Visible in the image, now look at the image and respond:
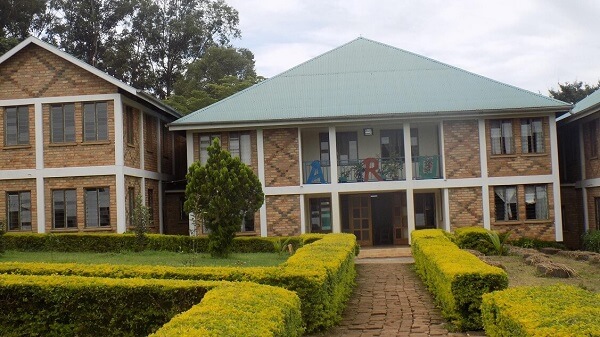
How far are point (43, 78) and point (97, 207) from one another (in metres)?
4.40

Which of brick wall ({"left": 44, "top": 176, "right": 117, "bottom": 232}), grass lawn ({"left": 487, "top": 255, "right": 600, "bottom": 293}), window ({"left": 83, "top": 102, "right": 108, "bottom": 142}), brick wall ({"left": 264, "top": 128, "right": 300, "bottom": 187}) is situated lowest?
grass lawn ({"left": 487, "top": 255, "right": 600, "bottom": 293})

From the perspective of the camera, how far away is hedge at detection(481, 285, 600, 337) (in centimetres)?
521

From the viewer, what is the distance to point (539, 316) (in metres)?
5.73

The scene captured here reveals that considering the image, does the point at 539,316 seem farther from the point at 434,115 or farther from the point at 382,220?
the point at 382,220

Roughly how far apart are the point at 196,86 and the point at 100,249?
22.6 metres

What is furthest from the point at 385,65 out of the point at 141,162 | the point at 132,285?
the point at 132,285

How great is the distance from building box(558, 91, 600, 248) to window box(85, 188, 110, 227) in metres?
15.6

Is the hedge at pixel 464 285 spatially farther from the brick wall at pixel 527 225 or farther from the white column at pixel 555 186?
the white column at pixel 555 186

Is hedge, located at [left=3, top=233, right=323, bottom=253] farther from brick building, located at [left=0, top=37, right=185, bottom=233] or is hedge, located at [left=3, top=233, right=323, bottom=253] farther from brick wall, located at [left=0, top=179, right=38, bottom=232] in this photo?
brick wall, located at [left=0, top=179, right=38, bottom=232]

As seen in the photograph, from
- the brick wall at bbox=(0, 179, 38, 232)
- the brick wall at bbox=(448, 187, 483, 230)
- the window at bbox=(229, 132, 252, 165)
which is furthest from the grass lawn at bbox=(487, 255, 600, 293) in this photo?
the brick wall at bbox=(0, 179, 38, 232)

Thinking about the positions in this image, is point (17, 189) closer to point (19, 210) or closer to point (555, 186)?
point (19, 210)

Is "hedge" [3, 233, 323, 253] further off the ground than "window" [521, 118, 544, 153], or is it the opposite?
"window" [521, 118, 544, 153]

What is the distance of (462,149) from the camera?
23672 mm

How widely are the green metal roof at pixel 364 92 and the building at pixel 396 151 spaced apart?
71 mm
